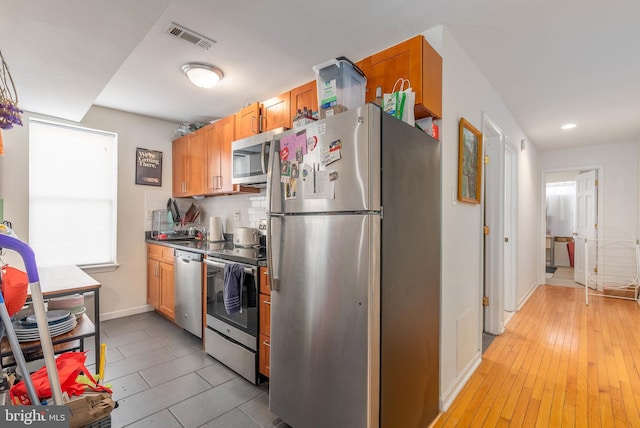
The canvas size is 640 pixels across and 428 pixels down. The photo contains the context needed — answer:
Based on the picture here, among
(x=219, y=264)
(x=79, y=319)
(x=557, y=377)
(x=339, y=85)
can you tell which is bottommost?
(x=557, y=377)

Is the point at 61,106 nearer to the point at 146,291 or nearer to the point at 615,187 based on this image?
the point at 146,291

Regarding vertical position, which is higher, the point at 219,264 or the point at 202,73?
the point at 202,73

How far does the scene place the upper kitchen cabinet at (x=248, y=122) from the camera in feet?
9.37

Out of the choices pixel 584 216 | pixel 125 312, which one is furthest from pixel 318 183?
pixel 584 216

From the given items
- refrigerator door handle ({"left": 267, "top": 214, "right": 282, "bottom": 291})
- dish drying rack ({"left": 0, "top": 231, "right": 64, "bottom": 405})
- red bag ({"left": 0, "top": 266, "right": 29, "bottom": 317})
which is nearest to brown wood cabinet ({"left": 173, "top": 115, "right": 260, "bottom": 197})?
refrigerator door handle ({"left": 267, "top": 214, "right": 282, "bottom": 291})

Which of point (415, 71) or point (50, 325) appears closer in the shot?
point (50, 325)

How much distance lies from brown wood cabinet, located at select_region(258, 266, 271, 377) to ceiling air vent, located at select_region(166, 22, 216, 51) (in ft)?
5.33

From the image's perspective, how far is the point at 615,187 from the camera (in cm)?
484

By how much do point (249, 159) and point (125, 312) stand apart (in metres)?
2.53

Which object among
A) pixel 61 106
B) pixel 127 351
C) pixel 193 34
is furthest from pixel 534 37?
pixel 127 351

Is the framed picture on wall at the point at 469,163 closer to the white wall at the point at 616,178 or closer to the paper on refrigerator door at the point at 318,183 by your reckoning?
the paper on refrigerator door at the point at 318,183

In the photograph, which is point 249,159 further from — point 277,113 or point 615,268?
point 615,268

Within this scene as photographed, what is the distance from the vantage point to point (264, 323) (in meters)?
2.09

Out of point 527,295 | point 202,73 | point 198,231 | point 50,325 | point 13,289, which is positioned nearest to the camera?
point 13,289
